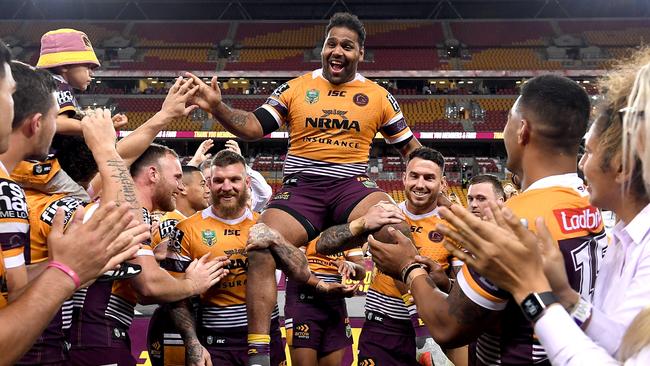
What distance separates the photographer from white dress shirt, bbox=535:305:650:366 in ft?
5.89

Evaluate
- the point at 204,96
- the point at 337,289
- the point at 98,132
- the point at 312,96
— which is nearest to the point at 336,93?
the point at 312,96

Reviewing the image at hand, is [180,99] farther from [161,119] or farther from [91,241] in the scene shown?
[91,241]

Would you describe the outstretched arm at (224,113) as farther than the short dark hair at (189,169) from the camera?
No

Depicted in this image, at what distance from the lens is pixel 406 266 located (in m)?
2.89

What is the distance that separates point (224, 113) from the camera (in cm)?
442

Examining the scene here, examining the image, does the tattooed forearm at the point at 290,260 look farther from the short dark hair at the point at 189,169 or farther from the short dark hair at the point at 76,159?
the short dark hair at the point at 189,169

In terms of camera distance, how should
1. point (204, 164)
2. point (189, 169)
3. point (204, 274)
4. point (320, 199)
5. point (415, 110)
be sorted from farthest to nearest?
point (415, 110) < point (204, 164) < point (189, 169) < point (320, 199) < point (204, 274)

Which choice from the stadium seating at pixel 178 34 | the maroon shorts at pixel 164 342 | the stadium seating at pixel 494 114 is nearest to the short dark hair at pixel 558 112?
the maroon shorts at pixel 164 342

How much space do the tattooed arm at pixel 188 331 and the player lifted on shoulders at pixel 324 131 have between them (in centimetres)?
86

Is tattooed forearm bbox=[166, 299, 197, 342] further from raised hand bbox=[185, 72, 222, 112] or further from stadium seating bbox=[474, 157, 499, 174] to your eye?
stadium seating bbox=[474, 157, 499, 174]

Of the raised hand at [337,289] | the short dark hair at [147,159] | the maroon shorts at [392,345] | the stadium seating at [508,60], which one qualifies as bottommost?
the maroon shorts at [392,345]

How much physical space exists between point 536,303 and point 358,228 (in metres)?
2.17

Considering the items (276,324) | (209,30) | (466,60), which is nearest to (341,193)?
(276,324)

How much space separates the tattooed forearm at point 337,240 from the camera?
13.6 ft
